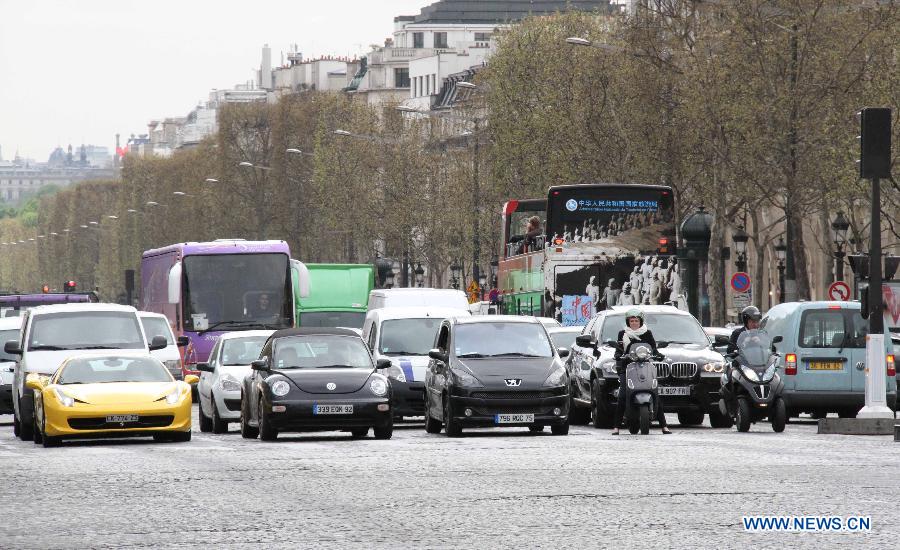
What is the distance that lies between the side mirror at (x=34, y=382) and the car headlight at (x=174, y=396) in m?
1.81

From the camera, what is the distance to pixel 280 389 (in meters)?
27.7

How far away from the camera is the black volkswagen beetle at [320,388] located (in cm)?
2750

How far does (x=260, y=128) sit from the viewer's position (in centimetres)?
12938

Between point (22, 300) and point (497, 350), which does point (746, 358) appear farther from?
point (22, 300)

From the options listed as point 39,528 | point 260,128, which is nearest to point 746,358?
point 39,528

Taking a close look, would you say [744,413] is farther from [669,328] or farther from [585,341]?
[669,328]

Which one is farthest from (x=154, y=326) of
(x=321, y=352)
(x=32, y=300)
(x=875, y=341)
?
(x=32, y=300)

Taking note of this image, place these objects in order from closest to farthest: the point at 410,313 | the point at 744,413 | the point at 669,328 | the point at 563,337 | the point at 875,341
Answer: the point at 875,341, the point at 744,413, the point at 669,328, the point at 410,313, the point at 563,337

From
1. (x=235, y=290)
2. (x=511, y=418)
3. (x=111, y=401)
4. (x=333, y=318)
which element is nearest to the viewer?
(x=111, y=401)

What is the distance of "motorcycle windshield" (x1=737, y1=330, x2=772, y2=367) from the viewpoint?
94.3 feet

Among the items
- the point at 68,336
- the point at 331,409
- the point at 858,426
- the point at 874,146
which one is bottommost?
the point at 858,426

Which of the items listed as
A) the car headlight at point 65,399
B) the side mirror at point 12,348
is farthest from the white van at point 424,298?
the car headlight at point 65,399

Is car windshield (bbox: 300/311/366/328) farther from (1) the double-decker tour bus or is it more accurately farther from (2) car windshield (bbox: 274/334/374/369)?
(2) car windshield (bbox: 274/334/374/369)

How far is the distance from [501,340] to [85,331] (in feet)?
20.5
